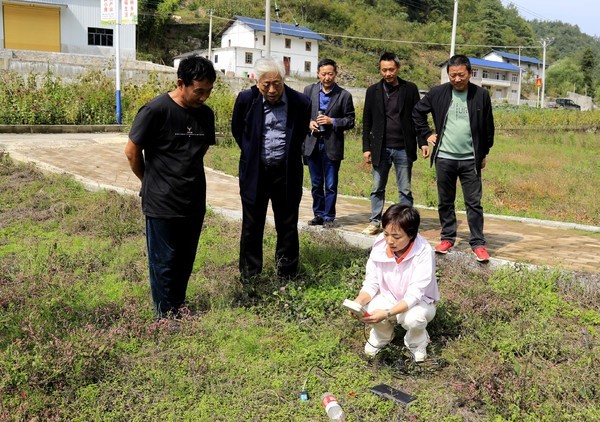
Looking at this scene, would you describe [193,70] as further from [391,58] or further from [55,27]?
[55,27]

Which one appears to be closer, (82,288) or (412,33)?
(82,288)

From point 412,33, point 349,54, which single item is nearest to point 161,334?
point 349,54

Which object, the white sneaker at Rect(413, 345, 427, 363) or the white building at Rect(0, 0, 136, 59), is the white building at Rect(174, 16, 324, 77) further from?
the white sneaker at Rect(413, 345, 427, 363)

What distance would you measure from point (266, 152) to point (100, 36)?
100 ft

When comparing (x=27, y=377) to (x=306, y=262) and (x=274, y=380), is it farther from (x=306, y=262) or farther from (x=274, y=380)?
(x=306, y=262)

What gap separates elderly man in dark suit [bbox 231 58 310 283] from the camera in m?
4.50

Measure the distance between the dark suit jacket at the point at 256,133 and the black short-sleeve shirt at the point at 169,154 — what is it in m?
0.55

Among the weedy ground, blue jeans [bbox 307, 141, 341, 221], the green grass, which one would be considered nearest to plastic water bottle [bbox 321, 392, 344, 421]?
the weedy ground

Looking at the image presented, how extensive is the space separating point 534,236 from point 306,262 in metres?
2.87

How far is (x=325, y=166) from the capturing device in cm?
635

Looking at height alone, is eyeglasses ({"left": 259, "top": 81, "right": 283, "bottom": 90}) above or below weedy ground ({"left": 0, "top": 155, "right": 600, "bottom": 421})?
above

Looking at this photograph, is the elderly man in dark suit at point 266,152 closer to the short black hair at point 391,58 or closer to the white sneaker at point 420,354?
the short black hair at point 391,58

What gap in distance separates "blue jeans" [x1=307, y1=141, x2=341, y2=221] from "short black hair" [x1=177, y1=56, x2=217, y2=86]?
2655 mm

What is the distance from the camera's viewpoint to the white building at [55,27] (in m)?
30.4
